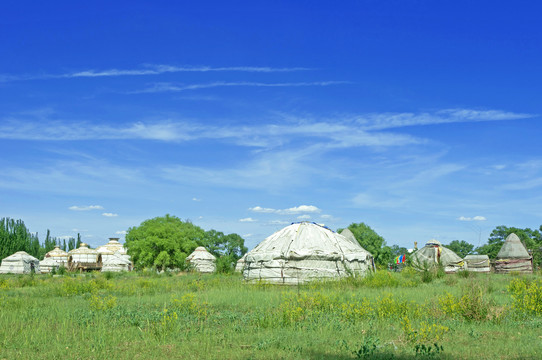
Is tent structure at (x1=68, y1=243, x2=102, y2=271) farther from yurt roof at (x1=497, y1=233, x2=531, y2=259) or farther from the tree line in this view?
yurt roof at (x1=497, y1=233, x2=531, y2=259)

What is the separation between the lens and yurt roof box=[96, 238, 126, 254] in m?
81.0

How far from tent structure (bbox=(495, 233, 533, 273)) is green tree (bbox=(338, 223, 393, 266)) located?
21556 mm

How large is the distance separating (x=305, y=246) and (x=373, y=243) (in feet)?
144

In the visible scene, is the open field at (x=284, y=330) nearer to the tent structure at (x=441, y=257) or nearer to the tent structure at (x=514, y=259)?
the tent structure at (x=441, y=257)

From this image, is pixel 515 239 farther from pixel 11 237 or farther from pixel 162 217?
pixel 11 237

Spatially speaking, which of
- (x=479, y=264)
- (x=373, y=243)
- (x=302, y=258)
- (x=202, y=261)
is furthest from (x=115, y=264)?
(x=479, y=264)

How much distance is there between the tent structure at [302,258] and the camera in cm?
2523

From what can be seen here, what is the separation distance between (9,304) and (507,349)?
559 inches

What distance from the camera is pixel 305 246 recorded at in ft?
84.6

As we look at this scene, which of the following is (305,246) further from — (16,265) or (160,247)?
(16,265)

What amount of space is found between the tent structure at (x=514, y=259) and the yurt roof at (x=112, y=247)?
200 ft

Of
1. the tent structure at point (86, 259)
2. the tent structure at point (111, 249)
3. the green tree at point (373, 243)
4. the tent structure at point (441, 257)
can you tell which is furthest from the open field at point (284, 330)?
the tent structure at point (111, 249)

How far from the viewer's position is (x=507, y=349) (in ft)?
27.5

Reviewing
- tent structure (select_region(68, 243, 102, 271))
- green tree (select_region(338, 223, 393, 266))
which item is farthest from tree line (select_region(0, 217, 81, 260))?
green tree (select_region(338, 223, 393, 266))
